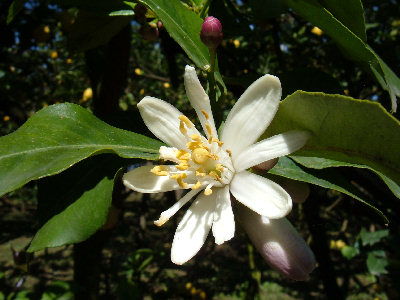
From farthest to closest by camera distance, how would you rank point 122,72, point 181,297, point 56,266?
point 56,266, point 181,297, point 122,72

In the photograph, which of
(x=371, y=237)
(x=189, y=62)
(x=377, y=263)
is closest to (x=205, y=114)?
(x=189, y=62)

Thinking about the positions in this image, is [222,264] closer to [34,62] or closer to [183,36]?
[34,62]

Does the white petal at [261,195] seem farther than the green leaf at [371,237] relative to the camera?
No

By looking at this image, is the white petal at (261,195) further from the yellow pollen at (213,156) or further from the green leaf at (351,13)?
the green leaf at (351,13)

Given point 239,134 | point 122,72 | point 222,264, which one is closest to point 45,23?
point 122,72

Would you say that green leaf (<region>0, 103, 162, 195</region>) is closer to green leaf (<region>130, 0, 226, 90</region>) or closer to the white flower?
the white flower

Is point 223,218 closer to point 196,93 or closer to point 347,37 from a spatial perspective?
point 196,93

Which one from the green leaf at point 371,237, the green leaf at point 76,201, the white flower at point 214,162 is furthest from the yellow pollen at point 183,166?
the green leaf at point 371,237
